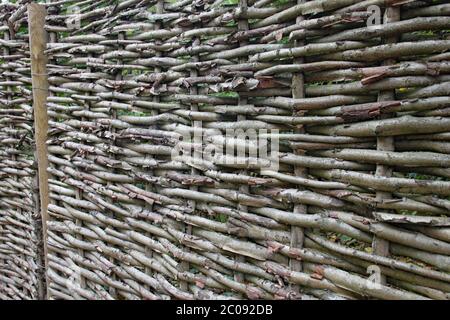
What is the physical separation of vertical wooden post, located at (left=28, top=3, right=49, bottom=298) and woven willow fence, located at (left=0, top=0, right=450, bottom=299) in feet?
0.17

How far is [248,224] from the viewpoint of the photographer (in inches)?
56.7

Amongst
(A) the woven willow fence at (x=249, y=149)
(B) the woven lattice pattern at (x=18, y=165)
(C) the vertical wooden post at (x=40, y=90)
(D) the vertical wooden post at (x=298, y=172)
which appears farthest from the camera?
(B) the woven lattice pattern at (x=18, y=165)

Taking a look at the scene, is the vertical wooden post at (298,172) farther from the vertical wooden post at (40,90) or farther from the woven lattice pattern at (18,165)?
the woven lattice pattern at (18,165)

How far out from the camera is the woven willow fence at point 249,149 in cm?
113

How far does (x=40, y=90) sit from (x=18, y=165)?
0.47 m

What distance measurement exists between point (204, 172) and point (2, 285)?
1791mm

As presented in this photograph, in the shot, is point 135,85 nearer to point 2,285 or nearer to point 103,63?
point 103,63

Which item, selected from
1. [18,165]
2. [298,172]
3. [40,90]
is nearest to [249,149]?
[298,172]

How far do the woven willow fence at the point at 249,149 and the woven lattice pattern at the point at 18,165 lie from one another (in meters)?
0.12

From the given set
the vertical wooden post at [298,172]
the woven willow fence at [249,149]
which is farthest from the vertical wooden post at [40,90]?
the vertical wooden post at [298,172]

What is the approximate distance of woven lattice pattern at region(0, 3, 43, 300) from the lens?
2.28 metres

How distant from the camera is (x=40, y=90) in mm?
2135

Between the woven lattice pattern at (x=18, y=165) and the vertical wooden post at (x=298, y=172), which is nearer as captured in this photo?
the vertical wooden post at (x=298, y=172)

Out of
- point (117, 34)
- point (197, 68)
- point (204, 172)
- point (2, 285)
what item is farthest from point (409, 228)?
point (2, 285)
